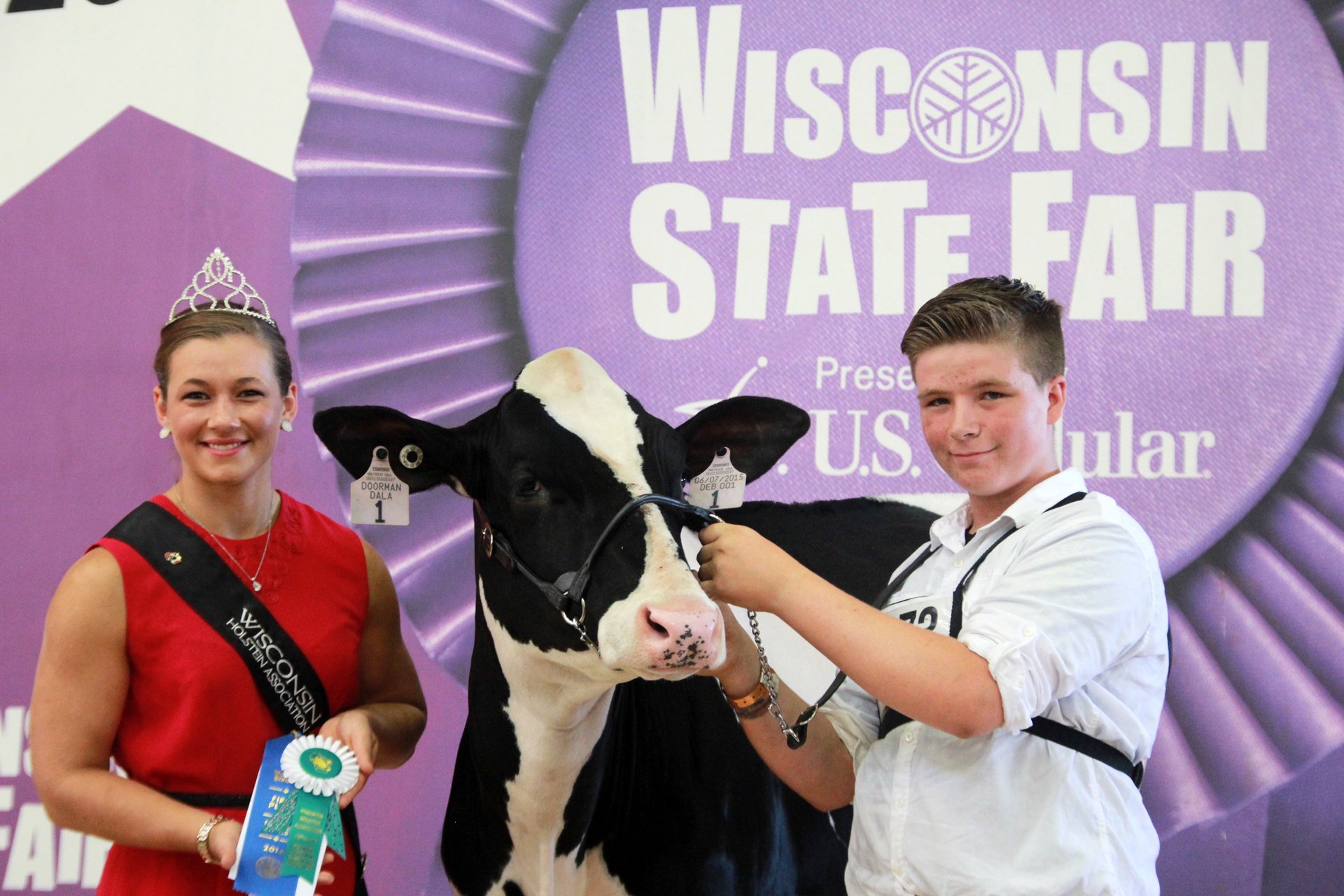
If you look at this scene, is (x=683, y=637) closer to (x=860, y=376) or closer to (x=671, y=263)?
(x=860, y=376)

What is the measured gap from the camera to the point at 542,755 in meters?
2.07

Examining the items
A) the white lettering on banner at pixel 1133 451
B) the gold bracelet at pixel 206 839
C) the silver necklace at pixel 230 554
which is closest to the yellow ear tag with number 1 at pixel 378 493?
the silver necklace at pixel 230 554

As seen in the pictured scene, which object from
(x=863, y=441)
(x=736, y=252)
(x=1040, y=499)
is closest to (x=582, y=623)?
(x=1040, y=499)

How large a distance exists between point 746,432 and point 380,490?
806 millimetres

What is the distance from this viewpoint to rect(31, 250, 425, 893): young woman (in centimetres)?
168

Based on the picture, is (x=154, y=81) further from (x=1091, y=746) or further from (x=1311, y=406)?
(x=1311, y=406)

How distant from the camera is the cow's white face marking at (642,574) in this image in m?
1.52

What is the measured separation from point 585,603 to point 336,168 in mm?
2310

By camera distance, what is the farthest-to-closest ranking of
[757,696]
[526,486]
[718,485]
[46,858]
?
[46,858] < [718,485] < [526,486] < [757,696]

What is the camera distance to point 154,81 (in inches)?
138

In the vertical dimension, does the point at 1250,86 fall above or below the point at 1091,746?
above

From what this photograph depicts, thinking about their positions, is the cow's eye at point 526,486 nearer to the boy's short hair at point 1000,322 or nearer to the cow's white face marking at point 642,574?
the cow's white face marking at point 642,574

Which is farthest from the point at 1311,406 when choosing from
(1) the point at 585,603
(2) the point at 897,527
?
(1) the point at 585,603

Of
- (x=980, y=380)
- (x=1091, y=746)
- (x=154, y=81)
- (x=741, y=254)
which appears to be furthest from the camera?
(x=154, y=81)
